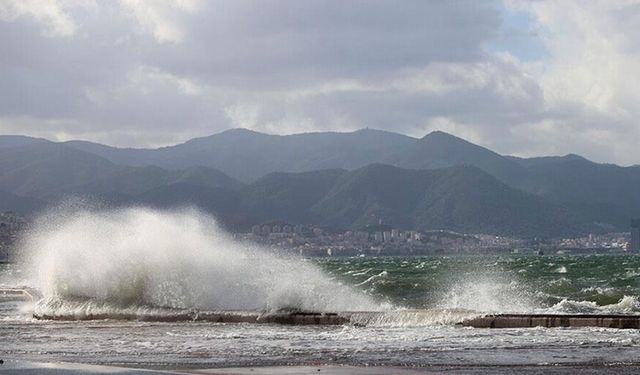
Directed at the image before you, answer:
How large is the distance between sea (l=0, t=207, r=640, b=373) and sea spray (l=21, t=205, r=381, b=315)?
0.06 meters

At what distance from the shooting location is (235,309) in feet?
143

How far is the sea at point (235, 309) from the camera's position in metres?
24.9

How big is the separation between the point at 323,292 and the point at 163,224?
1104cm

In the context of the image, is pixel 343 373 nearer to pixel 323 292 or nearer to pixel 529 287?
pixel 323 292

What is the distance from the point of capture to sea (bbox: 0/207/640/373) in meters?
24.9

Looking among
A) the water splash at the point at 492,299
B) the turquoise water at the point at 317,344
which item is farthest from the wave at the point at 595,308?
the water splash at the point at 492,299

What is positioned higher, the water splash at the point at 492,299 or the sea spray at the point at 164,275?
the sea spray at the point at 164,275

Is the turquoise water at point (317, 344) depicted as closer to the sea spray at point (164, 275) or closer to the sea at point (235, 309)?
the sea at point (235, 309)

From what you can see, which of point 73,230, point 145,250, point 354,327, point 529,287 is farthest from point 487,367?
point 529,287

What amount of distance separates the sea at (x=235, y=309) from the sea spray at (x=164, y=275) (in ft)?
0.21

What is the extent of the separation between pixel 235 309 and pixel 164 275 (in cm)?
481

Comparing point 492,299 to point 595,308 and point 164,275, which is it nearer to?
point 595,308

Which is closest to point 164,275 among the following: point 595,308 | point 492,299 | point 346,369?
point 492,299

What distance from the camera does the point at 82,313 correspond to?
43.0m
